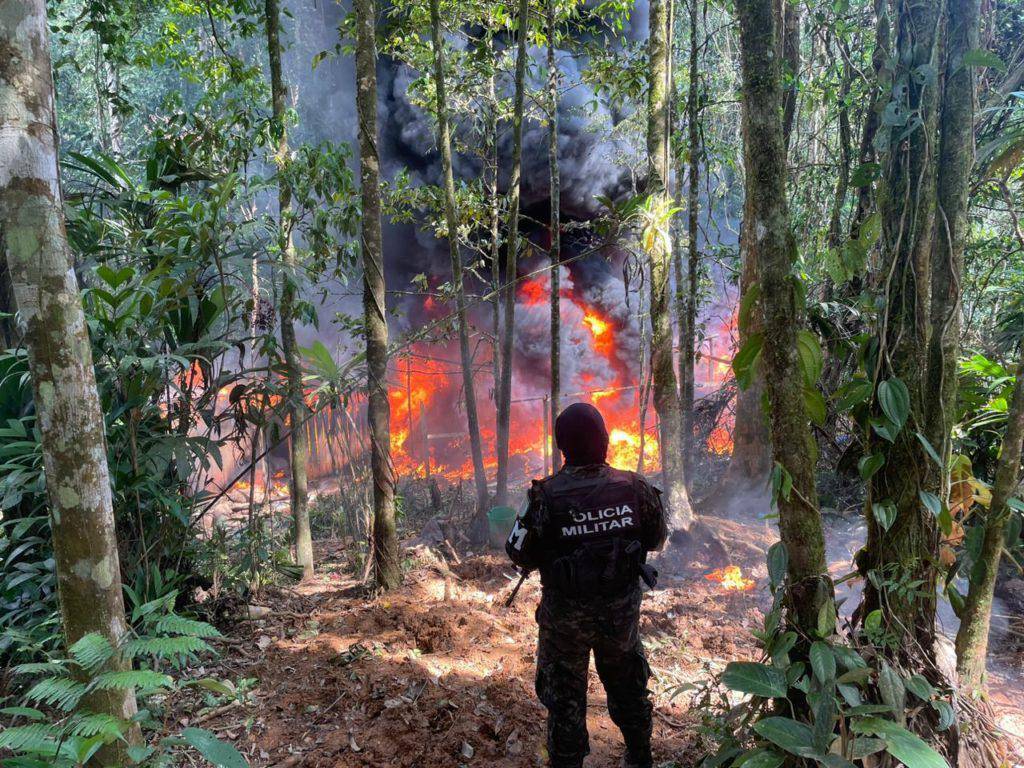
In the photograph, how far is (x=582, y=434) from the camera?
2713 millimetres

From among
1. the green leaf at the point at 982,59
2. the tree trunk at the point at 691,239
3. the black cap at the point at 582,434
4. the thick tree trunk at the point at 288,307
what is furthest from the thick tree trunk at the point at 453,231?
the green leaf at the point at 982,59

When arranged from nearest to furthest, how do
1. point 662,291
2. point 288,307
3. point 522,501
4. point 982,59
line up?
point 982,59 < point 522,501 < point 288,307 < point 662,291

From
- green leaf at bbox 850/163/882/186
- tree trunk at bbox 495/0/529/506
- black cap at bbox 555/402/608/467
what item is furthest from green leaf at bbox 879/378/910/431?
tree trunk at bbox 495/0/529/506

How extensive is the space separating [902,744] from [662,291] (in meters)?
4.68

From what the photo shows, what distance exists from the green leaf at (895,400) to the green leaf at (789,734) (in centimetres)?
103

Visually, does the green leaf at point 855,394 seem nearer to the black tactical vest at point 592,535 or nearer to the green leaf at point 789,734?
the black tactical vest at point 592,535

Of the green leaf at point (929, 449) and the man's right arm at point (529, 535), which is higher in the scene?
the green leaf at point (929, 449)

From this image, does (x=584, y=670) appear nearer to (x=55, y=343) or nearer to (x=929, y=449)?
(x=929, y=449)

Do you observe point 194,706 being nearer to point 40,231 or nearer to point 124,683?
point 124,683

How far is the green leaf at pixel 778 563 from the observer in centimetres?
221

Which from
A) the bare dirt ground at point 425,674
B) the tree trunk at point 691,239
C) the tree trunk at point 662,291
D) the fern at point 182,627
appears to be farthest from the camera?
the tree trunk at point 691,239

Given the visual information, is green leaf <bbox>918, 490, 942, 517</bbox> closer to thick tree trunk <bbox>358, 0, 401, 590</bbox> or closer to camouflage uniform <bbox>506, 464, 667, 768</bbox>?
camouflage uniform <bbox>506, 464, 667, 768</bbox>

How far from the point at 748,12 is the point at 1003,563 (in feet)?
16.0

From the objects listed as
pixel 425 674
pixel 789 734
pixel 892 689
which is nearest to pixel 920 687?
pixel 892 689
